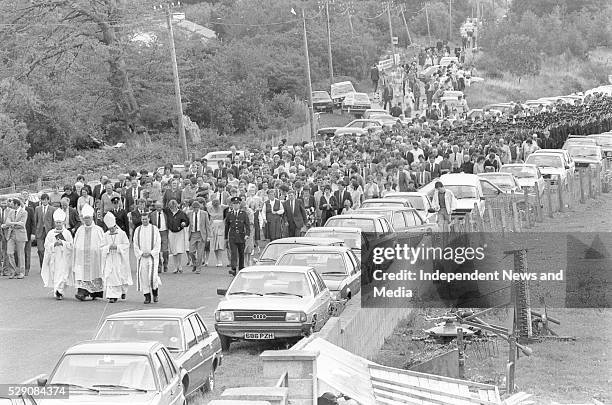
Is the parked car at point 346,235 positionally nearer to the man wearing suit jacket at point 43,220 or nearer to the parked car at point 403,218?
the parked car at point 403,218

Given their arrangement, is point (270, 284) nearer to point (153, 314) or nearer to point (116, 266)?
point (153, 314)

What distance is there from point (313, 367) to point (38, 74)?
50.0 meters

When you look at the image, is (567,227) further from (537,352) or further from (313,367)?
(313,367)

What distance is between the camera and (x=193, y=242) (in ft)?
97.8

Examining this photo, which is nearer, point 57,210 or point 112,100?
point 57,210

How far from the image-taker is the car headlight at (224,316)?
20438 mm

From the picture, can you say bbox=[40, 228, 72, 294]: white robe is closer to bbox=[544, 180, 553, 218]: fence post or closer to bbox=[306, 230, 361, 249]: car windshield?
bbox=[306, 230, 361, 249]: car windshield

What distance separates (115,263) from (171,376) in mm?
10306

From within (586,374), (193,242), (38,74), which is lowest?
(586,374)

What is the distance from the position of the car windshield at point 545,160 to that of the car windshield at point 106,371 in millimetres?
32091

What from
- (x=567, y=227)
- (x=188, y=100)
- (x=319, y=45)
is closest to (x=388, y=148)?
(x=567, y=227)

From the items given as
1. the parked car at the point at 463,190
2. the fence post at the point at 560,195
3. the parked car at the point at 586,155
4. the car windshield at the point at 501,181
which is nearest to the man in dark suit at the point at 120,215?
the parked car at the point at 463,190

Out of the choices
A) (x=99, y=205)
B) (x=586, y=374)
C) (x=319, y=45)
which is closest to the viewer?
(x=586, y=374)

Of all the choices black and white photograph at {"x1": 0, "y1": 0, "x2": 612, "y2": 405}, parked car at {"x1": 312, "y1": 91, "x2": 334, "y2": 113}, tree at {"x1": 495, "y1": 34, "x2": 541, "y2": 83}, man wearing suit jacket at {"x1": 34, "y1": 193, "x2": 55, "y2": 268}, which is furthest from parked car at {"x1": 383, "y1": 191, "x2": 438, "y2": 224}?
tree at {"x1": 495, "y1": 34, "x2": 541, "y2": 83}
